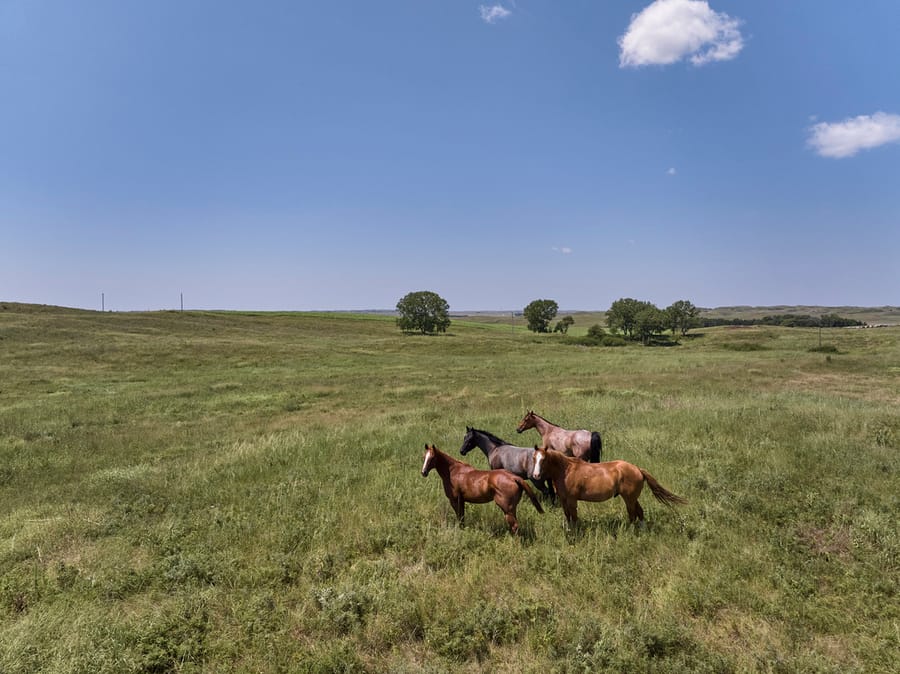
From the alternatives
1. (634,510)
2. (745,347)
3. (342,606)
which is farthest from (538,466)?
(745,347)

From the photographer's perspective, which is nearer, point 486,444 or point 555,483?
point 555,483

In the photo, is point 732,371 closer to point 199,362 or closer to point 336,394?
point 336,394

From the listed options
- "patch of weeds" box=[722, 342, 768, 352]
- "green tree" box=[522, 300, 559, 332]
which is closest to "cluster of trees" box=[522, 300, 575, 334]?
"green tree" box=[522, 300, 559, 332]

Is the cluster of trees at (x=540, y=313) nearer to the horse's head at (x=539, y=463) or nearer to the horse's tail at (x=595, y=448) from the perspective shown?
the horse's tail at (x=595, y=448)

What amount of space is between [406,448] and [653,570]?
293 inches

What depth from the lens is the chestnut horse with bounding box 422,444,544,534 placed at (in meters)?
6.26

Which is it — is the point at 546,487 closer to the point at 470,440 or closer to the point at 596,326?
the point at 470,440

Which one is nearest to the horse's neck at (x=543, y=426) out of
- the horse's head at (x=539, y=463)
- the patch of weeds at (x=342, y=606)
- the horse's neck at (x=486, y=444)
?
the horse's neck at (x=486, y=444)

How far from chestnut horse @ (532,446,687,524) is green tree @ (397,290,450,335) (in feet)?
291

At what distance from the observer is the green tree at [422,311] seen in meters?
95.7

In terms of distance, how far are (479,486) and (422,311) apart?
9035 cm

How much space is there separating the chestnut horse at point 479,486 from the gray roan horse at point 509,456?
89 centimetres

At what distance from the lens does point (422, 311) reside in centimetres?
9619

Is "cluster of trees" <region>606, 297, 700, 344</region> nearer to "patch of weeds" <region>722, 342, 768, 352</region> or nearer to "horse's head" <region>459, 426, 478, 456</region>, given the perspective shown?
"patch of weeds" <region>722, 342, 768, 352</region>
